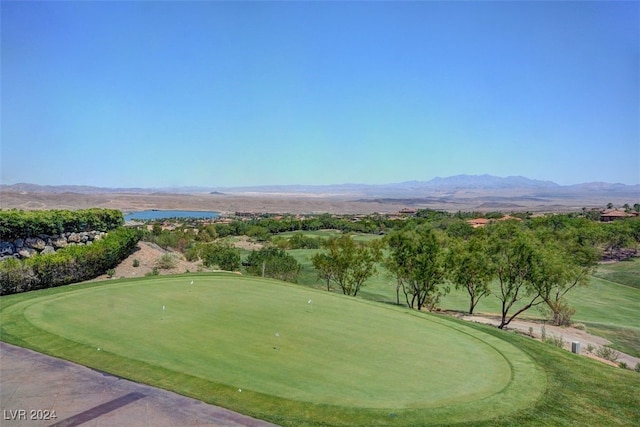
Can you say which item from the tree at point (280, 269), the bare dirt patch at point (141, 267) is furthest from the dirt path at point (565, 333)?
the bare dirt patch at point (141, 267)

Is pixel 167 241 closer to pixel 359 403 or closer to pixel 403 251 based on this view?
pixel 403 251

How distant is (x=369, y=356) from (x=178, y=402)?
4656 millimetres

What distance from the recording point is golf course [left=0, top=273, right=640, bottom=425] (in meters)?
8.65

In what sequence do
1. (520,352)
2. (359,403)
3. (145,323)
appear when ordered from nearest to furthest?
(359,403) < (520,352) < (145,323)

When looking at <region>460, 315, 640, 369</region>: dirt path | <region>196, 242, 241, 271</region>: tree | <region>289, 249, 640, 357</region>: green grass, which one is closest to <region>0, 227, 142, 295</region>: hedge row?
<region>196, 242, 241, 271</region>: tree

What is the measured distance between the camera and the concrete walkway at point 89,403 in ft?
26.0

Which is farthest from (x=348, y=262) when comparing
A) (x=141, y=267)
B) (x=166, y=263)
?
(x=141, y=267)

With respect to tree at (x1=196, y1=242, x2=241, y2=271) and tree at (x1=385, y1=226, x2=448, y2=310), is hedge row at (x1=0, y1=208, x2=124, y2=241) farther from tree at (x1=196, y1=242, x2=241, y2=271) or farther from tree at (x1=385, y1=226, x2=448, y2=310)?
tree at (x1=385, y1=226, x2=448, y2=310)

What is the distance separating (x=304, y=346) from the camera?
1144cm

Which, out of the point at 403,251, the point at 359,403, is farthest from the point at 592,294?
the point at 359,403

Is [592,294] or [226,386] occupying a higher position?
[226,386]

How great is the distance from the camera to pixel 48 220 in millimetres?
26000

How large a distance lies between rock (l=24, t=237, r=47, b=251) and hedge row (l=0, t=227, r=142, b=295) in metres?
3.66

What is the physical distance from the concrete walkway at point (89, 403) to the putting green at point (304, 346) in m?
0.84
